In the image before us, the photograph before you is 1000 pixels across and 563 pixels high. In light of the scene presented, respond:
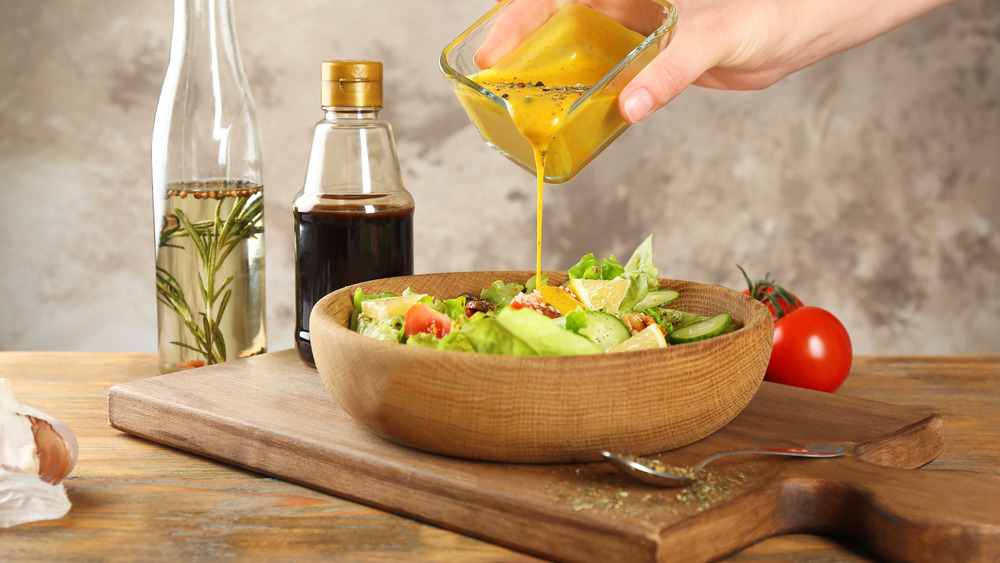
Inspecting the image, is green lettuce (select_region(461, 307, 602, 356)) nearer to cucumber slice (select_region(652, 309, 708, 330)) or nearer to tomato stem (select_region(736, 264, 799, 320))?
cucumber slice (select_region(652, 309, 708, 330))

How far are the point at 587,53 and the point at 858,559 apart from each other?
38.9 inches

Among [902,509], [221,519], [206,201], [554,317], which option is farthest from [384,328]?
[902,509]

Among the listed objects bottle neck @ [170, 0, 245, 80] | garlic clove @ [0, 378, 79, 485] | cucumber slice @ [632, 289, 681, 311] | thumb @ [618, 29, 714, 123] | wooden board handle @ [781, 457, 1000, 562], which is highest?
bottle neck @ [170, 0, 245, 80]

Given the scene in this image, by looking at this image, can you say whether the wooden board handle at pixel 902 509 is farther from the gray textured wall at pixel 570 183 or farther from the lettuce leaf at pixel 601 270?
the gray textured wall at pixel 570 183

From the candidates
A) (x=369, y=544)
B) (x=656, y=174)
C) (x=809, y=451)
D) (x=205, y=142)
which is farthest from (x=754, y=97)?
(x=369, y=544)

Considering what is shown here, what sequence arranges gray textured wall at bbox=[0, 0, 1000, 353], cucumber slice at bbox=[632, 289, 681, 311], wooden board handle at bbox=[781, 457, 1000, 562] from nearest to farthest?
wooden board handle at bbox=[781, 457, 1000, 562]
cucumber slice at bbox=[632, 289, 681, 311]
gray textured wall at bbox=[0, 0, 1000, 353]

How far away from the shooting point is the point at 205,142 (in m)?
2.04

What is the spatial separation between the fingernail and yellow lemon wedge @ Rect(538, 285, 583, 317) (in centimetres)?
31

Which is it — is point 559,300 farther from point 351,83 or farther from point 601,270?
point 351,83

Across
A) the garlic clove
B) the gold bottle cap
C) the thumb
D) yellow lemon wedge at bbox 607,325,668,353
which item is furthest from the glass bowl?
the garlic clove

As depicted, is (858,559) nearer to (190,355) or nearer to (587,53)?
(587,53)

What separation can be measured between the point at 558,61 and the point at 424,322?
1.88 ft

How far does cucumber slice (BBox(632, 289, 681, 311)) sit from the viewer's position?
5.93ft

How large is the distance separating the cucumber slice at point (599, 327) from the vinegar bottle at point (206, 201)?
2.69ft
